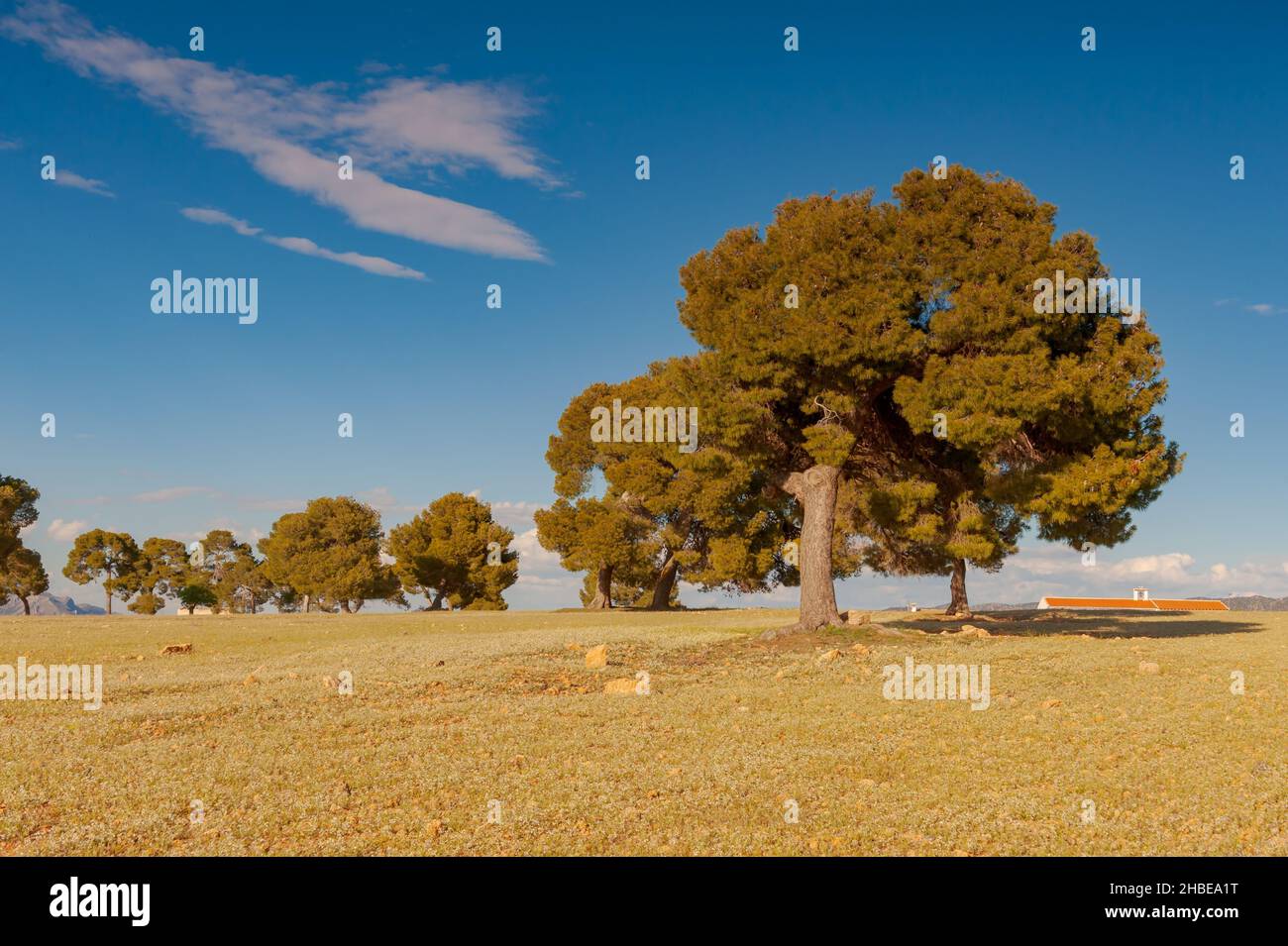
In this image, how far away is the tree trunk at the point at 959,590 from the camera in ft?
146

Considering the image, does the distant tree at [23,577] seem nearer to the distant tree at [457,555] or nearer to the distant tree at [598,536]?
the distant tree at [457,555]

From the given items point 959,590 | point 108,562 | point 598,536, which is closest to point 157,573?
point 108,562

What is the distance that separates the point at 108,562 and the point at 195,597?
10019 millimetres

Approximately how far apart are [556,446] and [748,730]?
170 feet

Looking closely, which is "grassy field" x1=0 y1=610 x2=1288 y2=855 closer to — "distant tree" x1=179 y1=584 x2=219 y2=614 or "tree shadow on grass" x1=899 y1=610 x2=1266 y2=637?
"tree shadow on grass" x1=899 y1=610 x2=1266 y2=637

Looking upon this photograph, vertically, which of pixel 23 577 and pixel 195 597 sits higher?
pixel 23 577

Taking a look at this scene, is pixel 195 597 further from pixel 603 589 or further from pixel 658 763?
pixel 658 763

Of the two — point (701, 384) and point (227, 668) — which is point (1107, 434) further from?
point (227, 668)

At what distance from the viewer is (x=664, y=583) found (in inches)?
2367

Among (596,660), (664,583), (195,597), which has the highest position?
(596,660)

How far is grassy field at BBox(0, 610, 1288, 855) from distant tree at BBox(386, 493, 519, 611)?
172 ft

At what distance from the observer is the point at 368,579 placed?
262 ft

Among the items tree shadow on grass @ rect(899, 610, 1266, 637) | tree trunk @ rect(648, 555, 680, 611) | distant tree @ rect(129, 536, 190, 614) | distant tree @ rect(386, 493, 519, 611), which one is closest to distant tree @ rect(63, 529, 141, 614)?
distant tree @ rect(129, 536, 190, 614)

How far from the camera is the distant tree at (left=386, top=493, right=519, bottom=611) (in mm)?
70875
